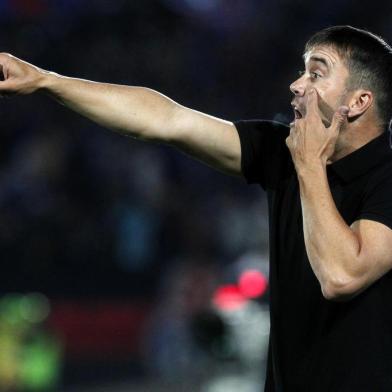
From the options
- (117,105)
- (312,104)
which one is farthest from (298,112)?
(117,105)

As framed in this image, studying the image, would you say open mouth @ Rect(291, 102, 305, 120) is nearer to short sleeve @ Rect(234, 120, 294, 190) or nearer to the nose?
the nose

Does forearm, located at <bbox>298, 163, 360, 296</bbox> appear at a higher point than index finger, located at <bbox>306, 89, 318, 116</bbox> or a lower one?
lower

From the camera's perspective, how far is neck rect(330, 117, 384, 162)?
342 cm

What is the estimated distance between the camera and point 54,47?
10.5 m

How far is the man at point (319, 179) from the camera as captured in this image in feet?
10.3

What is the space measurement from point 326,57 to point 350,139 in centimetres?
27

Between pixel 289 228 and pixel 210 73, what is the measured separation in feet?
25.3

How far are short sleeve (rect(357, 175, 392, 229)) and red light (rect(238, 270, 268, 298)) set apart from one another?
426 centimetres

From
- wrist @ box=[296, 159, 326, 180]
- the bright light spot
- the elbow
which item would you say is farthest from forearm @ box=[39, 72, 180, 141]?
the bright light spot

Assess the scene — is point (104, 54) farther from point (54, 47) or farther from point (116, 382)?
point (116, 382)

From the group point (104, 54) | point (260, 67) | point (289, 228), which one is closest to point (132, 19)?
point (104, 54)

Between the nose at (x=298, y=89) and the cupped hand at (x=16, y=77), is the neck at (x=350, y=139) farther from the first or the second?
the cupped hand at (x=16, y=77)

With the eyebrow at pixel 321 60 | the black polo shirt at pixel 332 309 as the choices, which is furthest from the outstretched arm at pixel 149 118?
the eyebrow at pixel 321 60

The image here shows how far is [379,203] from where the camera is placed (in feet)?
10.4
